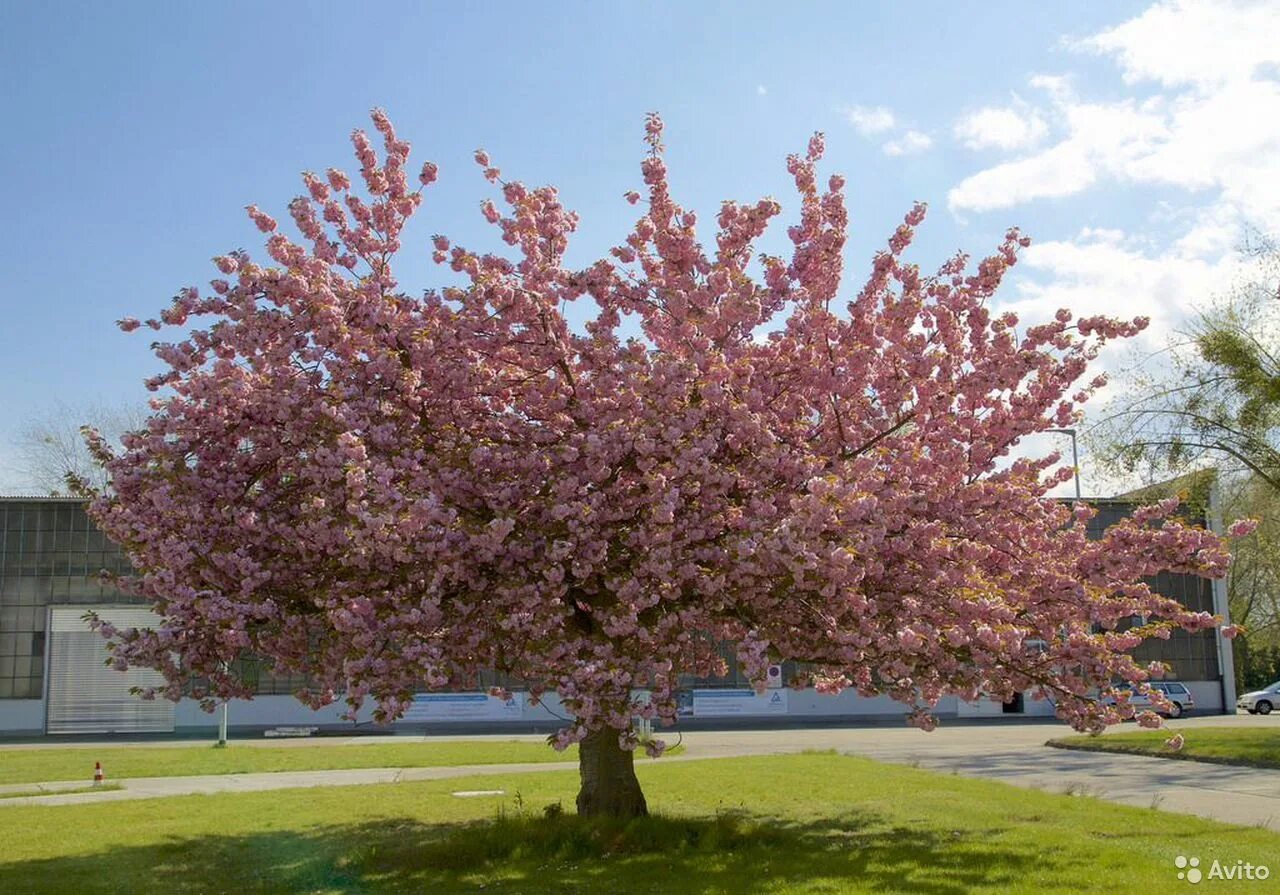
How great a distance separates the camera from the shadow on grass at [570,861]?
391 inches

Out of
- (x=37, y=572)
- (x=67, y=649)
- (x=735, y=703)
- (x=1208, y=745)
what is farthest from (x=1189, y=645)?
(x=37, y=572)

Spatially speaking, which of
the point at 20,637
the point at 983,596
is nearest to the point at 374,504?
the point at 983,596

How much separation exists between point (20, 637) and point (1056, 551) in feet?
122

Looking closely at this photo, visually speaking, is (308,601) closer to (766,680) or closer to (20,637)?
(766,680)

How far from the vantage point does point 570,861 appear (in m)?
10.9

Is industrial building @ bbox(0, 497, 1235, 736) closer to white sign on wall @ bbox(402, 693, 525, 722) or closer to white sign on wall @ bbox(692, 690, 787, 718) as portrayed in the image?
white sign on wall @ bbox(402, 693, 525, 722)

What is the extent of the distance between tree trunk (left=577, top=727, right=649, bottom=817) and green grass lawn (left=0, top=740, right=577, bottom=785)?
10104mm

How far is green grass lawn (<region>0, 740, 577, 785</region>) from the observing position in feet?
76.0

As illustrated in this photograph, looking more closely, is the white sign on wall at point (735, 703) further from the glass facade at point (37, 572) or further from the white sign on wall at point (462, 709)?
the white sign on wall at point (462, 709)

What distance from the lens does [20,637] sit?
38125mm

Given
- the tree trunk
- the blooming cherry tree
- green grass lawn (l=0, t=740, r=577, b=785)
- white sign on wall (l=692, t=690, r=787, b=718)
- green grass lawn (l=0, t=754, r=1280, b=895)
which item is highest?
the blooming cherry tree

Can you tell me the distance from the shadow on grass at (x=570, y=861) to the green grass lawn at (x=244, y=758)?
10.5m

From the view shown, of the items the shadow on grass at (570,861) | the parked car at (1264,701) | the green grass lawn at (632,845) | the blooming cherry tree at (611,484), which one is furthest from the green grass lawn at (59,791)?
the parked car at (1264,701)

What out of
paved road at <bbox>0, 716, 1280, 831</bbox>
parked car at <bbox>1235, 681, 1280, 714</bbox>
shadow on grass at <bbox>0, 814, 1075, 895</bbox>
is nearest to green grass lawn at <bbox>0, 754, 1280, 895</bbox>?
shadow on grass at <bbox>0, 814, 1075, 895</bbox>
